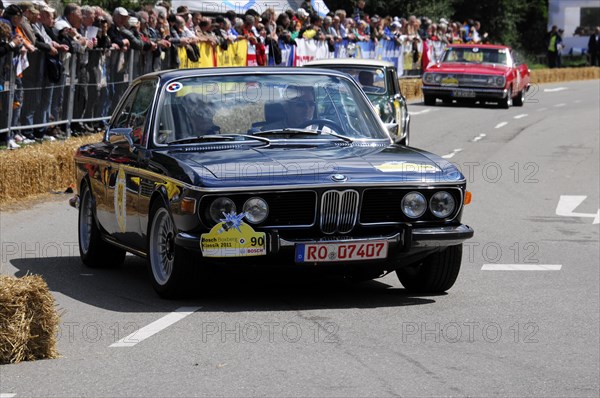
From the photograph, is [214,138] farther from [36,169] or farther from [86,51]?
[86,51]

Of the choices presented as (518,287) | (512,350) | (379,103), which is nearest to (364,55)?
(379,103)

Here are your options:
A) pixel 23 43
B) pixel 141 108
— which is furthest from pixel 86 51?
pixel 141 108

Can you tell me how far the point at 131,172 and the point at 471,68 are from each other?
23.7 meters

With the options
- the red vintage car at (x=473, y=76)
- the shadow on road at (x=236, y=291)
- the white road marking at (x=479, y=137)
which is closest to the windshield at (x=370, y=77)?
the white road marking at (x=479, y=137)

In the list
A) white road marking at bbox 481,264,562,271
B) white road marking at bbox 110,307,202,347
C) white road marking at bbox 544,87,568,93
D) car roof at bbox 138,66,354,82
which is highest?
car roof at bbox 138,66,354,82

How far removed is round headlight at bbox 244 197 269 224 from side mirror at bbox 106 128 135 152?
1536 mm

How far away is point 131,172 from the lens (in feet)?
30.6

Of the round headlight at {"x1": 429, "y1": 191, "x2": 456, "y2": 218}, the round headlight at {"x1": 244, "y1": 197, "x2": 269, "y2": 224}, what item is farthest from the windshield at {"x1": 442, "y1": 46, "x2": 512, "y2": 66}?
the round headlight at {"x1": 244, "y1": 197, "x2": 269, "y2": 224}

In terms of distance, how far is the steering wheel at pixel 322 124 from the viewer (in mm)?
9438

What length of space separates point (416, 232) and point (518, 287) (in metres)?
1.70

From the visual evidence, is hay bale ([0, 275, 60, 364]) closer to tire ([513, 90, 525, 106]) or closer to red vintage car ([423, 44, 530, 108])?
red vintage car ([423, 44, 530, 108])

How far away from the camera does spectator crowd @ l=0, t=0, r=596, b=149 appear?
17172 mm

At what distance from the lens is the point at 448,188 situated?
8703mm

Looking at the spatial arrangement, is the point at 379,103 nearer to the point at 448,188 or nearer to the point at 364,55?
the point at 448,188
